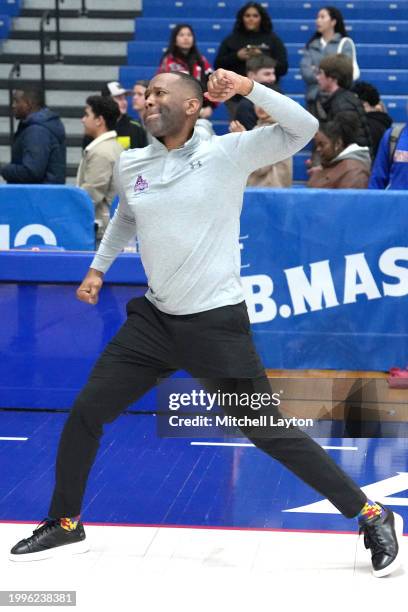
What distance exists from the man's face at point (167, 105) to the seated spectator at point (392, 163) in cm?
369

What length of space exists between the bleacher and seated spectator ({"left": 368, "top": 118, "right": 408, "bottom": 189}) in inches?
210

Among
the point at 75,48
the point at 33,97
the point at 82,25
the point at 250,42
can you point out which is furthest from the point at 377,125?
the point at 82,25

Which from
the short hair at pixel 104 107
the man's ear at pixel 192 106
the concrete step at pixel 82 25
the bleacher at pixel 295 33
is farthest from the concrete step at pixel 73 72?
the man's ear at pixel 192 106

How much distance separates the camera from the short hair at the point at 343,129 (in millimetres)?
8586

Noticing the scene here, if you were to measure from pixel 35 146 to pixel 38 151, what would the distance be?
0.16 ft

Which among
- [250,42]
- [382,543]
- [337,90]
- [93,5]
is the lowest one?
[382,543]

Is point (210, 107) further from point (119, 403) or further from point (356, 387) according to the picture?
point (119, 403)

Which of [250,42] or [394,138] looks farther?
[250,42]

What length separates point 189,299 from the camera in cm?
473

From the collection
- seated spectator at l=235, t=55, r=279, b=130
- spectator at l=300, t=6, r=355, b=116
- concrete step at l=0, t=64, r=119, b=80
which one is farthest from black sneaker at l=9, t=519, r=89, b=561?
concrete step at l=0, t=64, r=119, b=80

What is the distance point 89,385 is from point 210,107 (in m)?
7.19

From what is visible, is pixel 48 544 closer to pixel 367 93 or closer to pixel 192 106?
pixel 192 106

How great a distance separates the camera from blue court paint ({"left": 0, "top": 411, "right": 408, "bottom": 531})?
564 centimetres

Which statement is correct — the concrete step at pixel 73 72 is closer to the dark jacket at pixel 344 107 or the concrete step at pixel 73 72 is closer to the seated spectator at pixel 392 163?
the dark jacket at pixel 344 107
